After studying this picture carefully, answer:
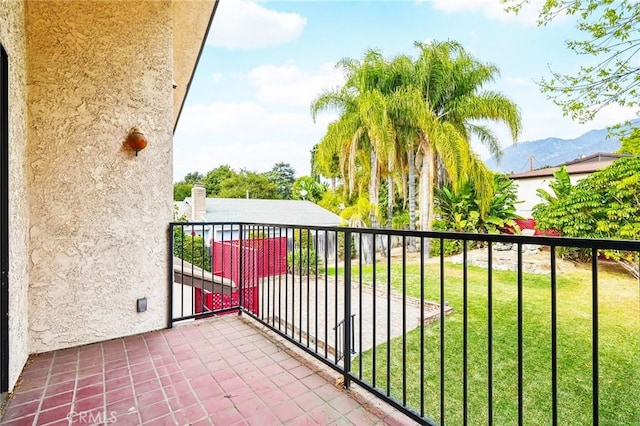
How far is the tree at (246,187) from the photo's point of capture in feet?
105

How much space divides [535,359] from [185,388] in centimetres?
528

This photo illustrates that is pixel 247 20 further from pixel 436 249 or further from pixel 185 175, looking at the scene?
pixel 185 175

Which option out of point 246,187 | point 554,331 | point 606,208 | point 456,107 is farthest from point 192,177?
point 554,331

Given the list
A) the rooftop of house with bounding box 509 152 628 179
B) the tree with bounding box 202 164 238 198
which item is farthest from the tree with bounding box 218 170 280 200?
the rooftop of house with bounding box 509 152 628 179

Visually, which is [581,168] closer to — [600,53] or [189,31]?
[600,53]

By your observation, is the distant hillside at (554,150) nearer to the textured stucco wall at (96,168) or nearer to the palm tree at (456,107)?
the palm tree at (456,107)

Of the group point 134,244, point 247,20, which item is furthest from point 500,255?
point 247,20

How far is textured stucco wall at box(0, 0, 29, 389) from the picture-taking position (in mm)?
1889

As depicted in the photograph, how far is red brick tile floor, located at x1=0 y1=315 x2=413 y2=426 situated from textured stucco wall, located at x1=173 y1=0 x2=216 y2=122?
126 inches

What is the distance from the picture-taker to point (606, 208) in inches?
360

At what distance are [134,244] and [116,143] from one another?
A: 2.86 feet

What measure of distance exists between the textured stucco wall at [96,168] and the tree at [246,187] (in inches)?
1164

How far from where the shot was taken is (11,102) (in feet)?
6.29

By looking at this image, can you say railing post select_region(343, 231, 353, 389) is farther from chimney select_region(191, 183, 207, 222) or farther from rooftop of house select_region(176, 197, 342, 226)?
chimney select_region(191, 183, 207, 222)
